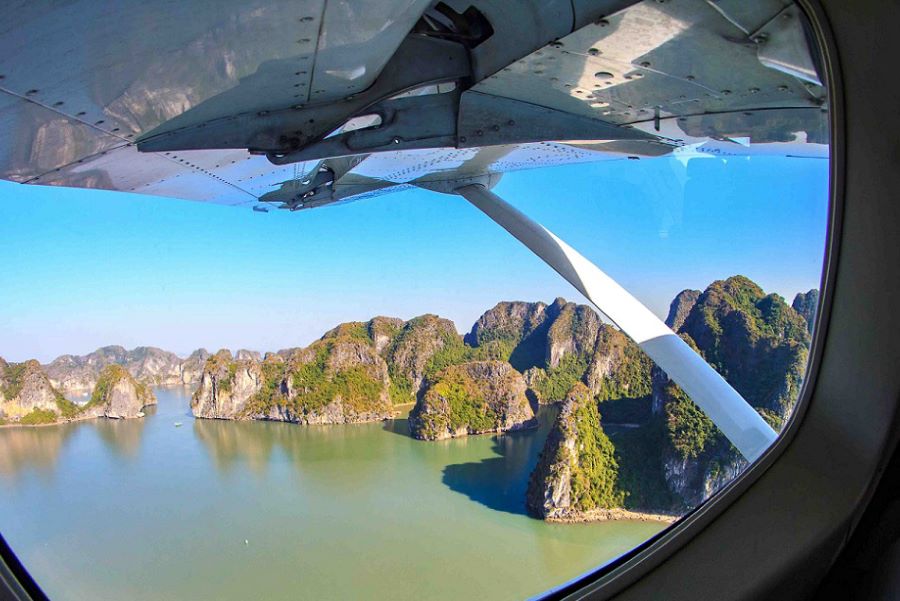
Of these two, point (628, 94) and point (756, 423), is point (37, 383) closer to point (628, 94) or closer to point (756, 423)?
point (628, 94)

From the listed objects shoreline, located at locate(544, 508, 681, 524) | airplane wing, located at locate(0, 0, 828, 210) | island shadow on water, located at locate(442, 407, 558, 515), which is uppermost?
airplane wing, located at locate(0, 0, 828, 210)

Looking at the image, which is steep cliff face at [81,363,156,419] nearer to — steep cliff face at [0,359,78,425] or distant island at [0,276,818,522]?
distant island at [0,276,818,522]

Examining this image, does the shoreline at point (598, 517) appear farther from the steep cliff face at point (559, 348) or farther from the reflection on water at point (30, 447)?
the reflection on water at point (30, 447)

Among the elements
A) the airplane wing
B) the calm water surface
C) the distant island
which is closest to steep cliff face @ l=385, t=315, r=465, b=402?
the distant island

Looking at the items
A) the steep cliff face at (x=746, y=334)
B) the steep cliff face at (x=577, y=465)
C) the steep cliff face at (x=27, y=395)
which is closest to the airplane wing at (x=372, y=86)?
the steep cliff face at (x=746, y=334)

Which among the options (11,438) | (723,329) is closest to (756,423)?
(723,329)

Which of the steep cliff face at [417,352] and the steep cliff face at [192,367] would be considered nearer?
the steep cliff face at [192,367]
